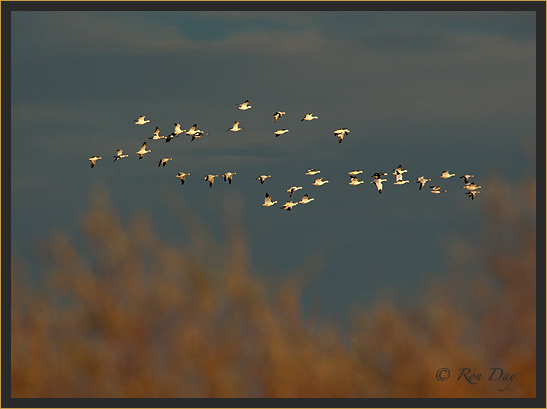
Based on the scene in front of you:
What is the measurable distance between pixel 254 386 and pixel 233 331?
1859mm

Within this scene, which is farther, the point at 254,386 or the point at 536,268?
the point at 536,268

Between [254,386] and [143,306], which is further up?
[143,306]

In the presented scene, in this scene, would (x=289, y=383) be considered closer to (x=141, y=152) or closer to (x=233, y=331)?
(x=233, y=331)

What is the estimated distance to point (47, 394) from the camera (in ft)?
104

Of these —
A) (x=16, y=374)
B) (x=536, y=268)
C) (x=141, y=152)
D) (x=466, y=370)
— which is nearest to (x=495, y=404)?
(x=466, y=370)

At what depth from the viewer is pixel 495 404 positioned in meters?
30.0

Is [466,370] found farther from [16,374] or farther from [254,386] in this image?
[16,374]

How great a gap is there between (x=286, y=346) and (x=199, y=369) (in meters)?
2.98

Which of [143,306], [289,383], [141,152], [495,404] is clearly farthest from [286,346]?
[141,152]

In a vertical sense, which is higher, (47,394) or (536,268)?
(536,268)

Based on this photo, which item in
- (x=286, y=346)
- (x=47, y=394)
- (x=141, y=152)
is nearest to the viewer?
(x=286, y=346)

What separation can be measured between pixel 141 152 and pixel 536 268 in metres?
36.2

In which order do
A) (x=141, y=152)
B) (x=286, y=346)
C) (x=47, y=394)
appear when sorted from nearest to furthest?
1. (x=286, y=346)
2. (x=47, y=394)
3. (x=141, y=152)

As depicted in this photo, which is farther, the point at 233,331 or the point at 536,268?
the point at 536,268
